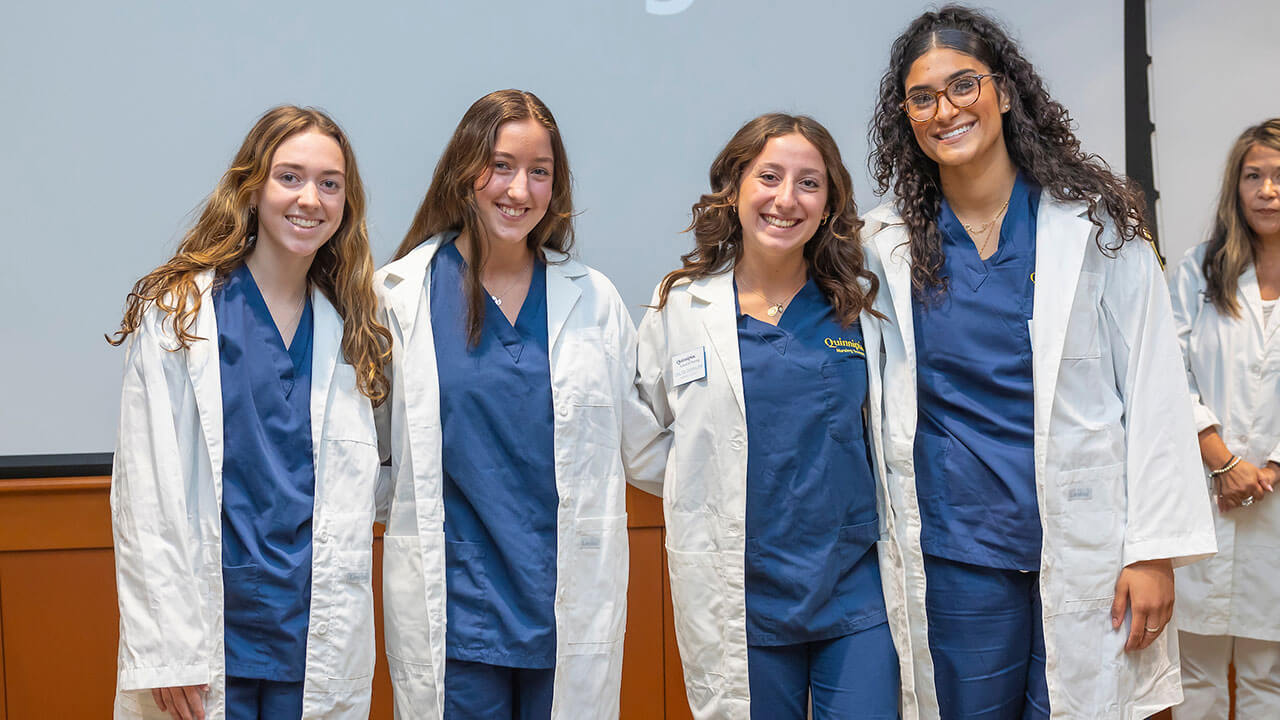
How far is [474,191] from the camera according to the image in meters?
1.80

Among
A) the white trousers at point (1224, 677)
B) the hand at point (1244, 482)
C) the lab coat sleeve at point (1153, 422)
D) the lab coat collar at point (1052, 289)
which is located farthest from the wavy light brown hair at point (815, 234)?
the white trousers at point (1224, 677)

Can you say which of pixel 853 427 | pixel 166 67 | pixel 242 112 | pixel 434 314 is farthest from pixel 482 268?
pixel 166 67

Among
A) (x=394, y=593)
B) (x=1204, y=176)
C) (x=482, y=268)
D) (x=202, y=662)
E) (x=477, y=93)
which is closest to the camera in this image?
(x=202, y=662)

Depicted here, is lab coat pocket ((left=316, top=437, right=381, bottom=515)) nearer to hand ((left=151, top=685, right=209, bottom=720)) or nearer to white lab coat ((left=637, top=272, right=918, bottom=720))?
hand ((left=151, top=685, right=209, bottom=720))

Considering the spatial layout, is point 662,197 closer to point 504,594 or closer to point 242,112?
point 242,112

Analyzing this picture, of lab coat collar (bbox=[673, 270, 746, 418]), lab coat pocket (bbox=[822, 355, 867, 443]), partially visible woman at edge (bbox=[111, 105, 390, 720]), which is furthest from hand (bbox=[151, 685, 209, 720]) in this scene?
lab coat pocket (bbox=[822, 355, 867, 443])

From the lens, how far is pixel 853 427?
1.77m

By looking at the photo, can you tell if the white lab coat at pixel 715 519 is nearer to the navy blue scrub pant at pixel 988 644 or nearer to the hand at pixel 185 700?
the navy blue scrub pant at pixel 988 644

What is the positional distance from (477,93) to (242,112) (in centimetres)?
67

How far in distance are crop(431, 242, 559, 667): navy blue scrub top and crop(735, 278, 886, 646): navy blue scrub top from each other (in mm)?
386

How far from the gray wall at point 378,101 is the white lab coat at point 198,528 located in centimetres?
118

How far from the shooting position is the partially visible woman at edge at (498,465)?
168 centimetres

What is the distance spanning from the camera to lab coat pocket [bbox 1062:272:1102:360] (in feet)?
5.66

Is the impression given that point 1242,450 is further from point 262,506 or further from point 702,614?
point 262,506
